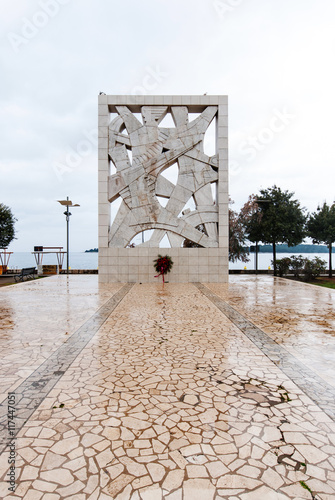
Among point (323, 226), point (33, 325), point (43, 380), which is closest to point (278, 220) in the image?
point (323, 226)

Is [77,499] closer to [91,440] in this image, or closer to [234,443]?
[91,440]

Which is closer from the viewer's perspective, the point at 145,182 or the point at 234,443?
the point at 234,443

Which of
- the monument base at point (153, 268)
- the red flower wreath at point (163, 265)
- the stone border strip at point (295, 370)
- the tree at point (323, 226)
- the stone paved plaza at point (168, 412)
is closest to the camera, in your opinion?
the stone paved plaza at point (168, 412)

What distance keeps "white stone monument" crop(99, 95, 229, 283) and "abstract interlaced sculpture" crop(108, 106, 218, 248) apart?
47 millimetres

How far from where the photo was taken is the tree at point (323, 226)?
2083cm

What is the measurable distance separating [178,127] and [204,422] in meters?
14.6

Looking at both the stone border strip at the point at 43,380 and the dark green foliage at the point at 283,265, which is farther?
the dark green foliage at the point at 283,265

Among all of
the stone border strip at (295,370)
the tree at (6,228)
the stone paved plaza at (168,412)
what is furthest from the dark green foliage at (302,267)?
the tree at (6,228)

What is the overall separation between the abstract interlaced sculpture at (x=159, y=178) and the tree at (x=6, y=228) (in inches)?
503

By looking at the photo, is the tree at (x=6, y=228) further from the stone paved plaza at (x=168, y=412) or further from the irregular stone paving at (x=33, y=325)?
the stone paved plaza at (x=168, y=412)

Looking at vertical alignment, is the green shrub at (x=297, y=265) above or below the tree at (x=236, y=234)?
below

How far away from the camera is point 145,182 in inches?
587

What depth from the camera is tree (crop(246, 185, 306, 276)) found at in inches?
829

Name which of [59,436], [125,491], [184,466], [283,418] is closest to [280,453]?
[283,418]
